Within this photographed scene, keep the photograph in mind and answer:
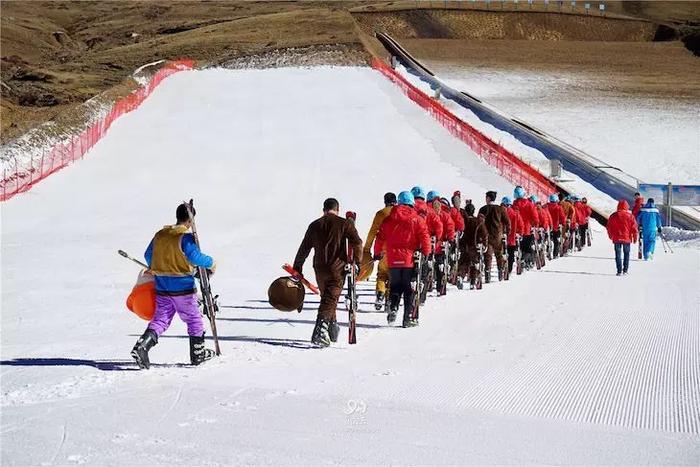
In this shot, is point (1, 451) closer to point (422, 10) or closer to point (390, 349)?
point (390, 349)

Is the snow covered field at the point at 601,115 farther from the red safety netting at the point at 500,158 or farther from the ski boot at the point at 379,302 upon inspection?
the ski boot at the point at 379,302

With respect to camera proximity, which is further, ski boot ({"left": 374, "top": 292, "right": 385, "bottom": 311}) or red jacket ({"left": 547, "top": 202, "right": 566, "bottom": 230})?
red jacket ({"left": 547, "top": 202, "right": 566, "bottom": 230})

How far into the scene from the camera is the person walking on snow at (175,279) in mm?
9102

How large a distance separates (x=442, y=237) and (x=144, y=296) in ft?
24.5

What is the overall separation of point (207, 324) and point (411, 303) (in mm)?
2315

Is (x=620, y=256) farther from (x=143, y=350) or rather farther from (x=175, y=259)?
(x=143, y=350)

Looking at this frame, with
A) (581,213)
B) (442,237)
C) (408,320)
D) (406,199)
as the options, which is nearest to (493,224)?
(442,237)

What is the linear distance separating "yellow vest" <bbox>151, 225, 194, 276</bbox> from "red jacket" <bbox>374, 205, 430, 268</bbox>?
3.92 meters

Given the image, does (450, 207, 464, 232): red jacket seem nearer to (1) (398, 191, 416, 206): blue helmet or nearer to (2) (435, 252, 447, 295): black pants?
(2) (435, 252, 447, 295): black pants

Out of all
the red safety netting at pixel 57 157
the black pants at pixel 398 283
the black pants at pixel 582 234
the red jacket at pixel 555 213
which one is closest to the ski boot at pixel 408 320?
the black pants at pixel 398 283

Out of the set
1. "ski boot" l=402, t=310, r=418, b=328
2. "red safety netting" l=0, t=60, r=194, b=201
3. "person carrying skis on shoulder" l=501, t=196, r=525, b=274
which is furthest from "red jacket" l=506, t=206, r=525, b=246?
"red safety netting" l=0, t=60, r=194, b=201

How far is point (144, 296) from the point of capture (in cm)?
930

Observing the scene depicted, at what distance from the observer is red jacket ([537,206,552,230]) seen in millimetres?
21438

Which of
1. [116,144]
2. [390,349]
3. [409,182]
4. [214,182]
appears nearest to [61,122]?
[116,144]
